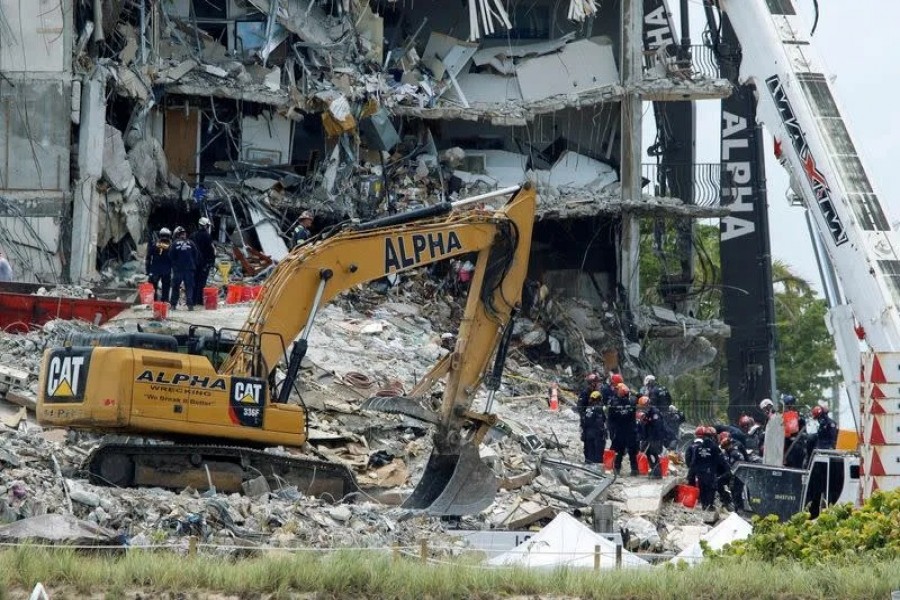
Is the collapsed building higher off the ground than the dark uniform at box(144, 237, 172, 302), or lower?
higher

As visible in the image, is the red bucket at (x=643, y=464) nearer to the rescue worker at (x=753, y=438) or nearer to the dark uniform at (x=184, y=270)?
the rescue worker at (x=753, y=438)

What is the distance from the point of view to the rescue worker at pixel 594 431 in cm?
3103

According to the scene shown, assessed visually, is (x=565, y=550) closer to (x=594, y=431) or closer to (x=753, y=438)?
(x=594, y=431)

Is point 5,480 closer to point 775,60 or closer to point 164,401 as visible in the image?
point 164,401

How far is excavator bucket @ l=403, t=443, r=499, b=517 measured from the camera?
24891 millimetres

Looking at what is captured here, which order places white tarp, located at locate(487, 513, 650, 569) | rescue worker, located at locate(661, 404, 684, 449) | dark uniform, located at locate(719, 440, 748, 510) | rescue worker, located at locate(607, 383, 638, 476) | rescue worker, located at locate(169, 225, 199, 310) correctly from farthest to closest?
rescue worker, located at locate(169, 225, 199, 310), rescue worker, located at locate(661, 404, 684, 449), rescue worker, located at locate(607, 383, 638, 476), dark uniform, located at locate(719, 440, 748, 510), white tarp, located at locate(487, 513, 650, 569)

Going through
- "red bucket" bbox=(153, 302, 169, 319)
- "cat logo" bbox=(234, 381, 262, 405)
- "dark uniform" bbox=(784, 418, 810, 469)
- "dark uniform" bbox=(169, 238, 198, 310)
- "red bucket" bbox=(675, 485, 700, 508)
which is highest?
"dark uniform" bbox=(169, 238, 198, 310)

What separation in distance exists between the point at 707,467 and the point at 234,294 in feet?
32.7

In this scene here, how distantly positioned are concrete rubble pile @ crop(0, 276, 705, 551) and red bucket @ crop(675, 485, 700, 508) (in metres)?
0.20

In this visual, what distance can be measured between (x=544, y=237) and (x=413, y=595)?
32.3 m

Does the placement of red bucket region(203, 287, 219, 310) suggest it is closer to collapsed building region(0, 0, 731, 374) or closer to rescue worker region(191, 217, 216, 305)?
rescue worker region(191, 217, 216, 305)

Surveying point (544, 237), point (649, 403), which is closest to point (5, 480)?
point (649, 403)

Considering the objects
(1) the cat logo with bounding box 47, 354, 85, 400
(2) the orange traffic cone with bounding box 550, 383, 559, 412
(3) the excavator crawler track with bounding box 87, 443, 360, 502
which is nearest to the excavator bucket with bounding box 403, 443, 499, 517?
(3) the excavator crawler track with bounding box 87, 443, 360, 502

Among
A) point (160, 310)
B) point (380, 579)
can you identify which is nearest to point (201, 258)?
point (160, 310)
